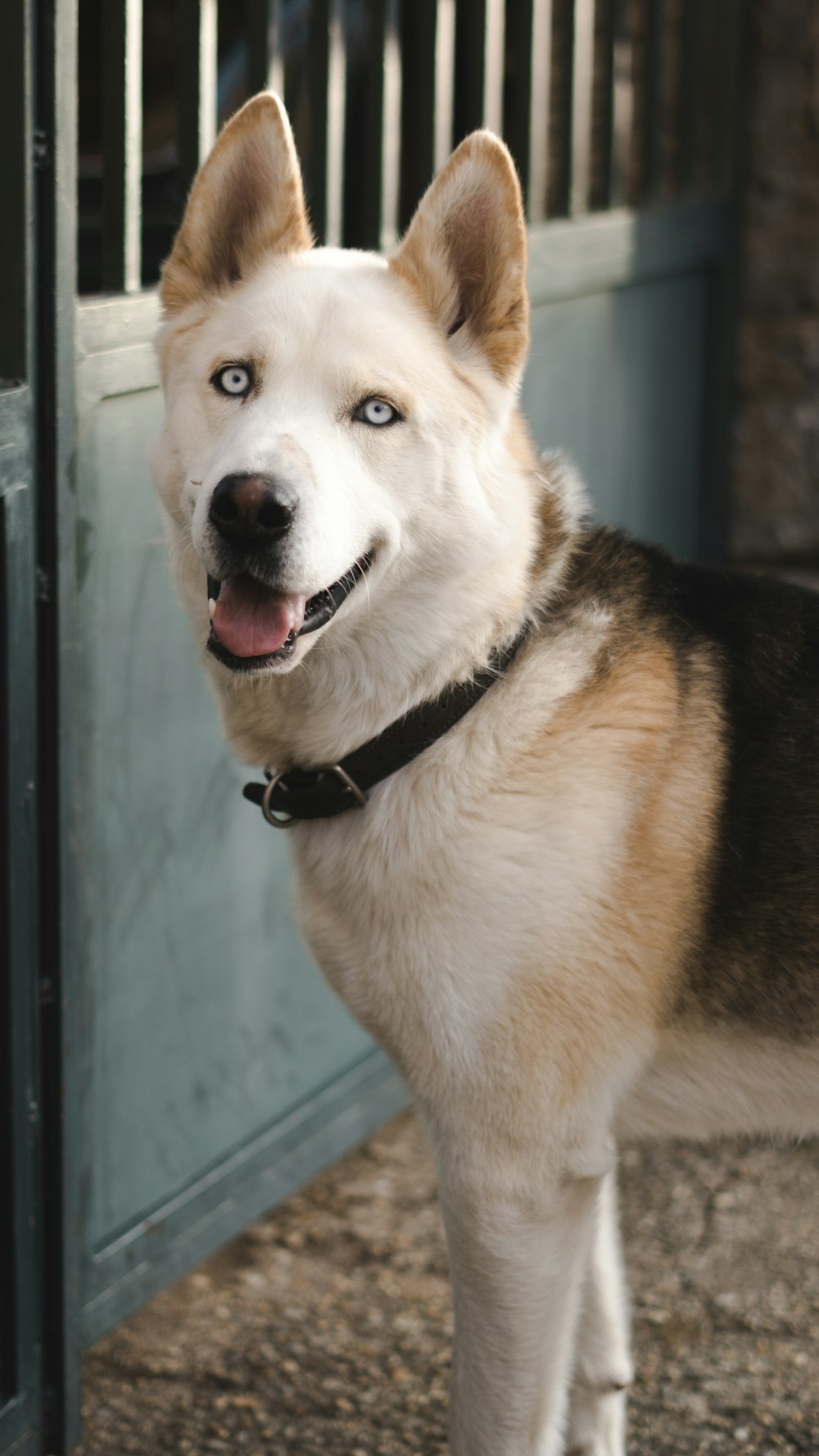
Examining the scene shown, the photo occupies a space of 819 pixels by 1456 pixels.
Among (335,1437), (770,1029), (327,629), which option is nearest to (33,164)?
(327,629)

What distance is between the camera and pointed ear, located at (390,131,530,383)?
2072 millimetres

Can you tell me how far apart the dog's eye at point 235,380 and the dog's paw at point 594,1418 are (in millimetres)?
1720

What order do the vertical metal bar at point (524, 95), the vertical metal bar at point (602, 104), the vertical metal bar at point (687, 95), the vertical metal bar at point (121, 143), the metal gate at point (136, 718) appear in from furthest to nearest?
the vertical metal bar at point (687, 95), the vertical metal bar at point (602, 104), the vertical metal bar at point (524, 95), the vertical metal bar at point (121, 143), the metal gate at point (136, 718)

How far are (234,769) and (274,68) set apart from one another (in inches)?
54.7

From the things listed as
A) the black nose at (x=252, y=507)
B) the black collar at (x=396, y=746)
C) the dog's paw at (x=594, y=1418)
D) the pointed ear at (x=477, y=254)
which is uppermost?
the pointed ear at (x=477, y=254)

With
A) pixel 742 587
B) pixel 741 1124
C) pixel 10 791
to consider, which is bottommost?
pixel 741 1124

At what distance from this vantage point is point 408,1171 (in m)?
3.56

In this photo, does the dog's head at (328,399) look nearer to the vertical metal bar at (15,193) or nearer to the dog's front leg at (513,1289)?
the vertical metal bar at (15,193)

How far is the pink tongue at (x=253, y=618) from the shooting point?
2.00 meters

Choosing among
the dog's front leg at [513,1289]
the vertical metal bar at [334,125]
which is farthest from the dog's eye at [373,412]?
the vertical metal bar at [334,125]

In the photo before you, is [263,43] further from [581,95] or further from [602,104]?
[602,104]

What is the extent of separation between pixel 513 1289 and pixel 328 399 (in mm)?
1276

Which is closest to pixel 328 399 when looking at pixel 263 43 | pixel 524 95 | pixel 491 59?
pixel 263 43

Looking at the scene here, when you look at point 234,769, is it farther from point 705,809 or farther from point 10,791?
point 705,809
